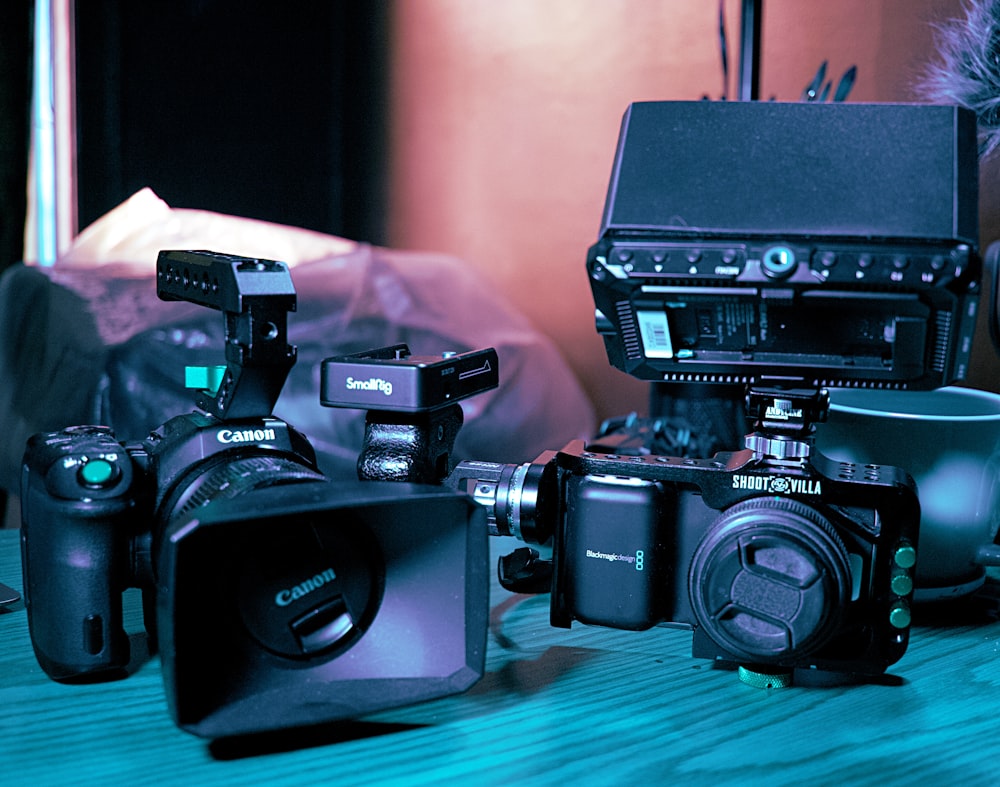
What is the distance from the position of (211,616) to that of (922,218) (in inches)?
17.6

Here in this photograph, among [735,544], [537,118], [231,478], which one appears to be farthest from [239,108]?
[735,544]

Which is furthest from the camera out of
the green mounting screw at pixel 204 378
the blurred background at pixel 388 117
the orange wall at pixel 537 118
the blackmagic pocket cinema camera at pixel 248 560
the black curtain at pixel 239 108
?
the black curtain at pixel 239 108

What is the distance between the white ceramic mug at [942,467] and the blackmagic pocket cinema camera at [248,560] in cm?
31

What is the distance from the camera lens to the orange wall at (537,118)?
1364mm

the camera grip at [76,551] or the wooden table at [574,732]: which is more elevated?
the camera grip at [76,551]

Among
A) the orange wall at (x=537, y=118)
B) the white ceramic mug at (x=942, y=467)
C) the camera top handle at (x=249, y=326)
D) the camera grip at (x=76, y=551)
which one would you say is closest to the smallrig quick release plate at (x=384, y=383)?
the camera top handle at (x=249, y=326)

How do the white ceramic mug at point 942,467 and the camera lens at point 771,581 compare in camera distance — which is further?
the white ceramic mug at point 942,467

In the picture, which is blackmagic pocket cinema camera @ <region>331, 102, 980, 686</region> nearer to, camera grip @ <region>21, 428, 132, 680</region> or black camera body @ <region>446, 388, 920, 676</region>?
black camera body @ <region>446, 388, 920, 676</region>

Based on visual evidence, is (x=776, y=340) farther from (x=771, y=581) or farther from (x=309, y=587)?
(x=309, y=587)

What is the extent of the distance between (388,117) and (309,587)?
1315mm

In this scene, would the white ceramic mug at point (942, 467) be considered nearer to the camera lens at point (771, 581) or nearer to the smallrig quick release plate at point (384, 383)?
the camera lens at point (771, 581)

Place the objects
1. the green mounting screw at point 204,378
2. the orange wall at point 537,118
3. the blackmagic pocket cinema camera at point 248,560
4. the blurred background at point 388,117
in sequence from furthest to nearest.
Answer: the blurred background at point 388,117 < the orange wall at point 537,118 < the green mounting screw at point 204,378 < the blackmagic pocket cinema camera at point 248,560

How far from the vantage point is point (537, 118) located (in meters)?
1.54

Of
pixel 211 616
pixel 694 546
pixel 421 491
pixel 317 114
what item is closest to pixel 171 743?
pixel 211 616
